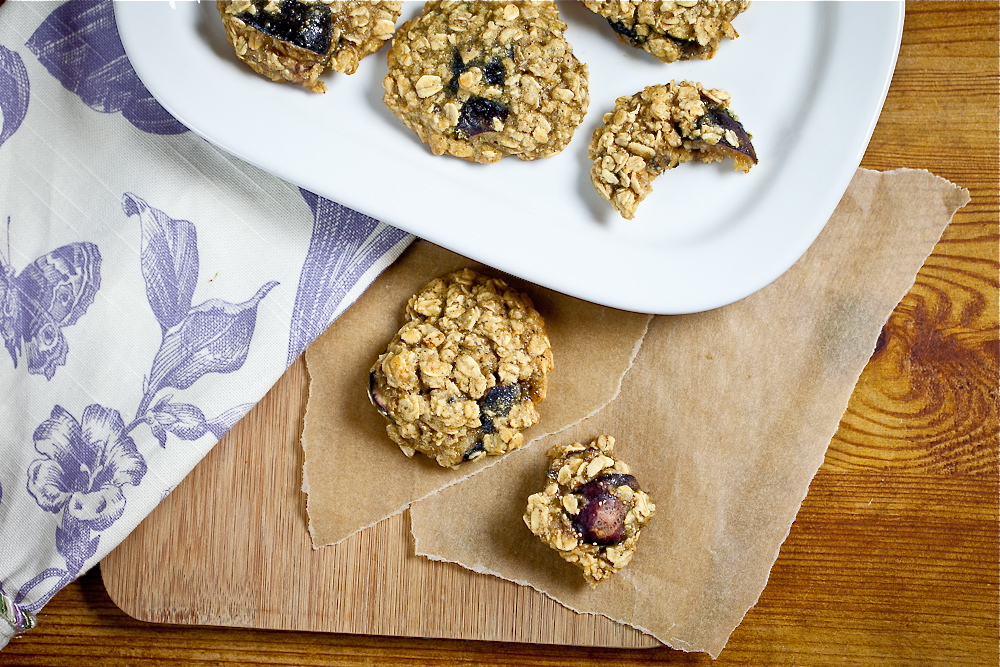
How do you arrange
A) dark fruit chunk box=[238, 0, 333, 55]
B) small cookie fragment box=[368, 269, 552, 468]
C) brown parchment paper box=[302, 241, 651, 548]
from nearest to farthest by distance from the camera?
dark fruit chunk box=[238, 0, 333, 55], small cookie fragment box=[368, 269, 552, 468], brown parchment paper box=[302, 241, 651, 548]

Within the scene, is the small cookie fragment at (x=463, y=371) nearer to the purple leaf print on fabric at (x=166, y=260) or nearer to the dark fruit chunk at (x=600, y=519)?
the dark fruit chunk at (x=600, y=519)

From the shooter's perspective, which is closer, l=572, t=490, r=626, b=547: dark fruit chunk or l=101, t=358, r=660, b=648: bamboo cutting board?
l=572, t=490, r=626, b=547: dark fruit chunk

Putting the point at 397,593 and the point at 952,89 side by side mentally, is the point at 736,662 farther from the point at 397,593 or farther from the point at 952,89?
the point at 952,89

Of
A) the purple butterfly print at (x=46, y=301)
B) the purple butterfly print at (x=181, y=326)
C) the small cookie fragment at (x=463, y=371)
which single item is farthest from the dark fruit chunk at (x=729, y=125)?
the purple butterfly print at (x=46, y=301)

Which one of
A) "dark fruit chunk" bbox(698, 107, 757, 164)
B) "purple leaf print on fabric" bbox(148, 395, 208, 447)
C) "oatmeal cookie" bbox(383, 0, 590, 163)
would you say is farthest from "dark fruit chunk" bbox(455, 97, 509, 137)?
"purple leaf print on fabric" bbox(148, 395, 208, 447)

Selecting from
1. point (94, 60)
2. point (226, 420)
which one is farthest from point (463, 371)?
point (94, 60)

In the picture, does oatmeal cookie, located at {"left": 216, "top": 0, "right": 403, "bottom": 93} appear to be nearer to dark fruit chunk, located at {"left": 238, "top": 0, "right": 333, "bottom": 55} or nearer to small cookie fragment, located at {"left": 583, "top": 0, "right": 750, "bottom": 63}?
dark fruit chunk, located at {"left": 238, "top": 0, "right": 333, "bottom": 55}

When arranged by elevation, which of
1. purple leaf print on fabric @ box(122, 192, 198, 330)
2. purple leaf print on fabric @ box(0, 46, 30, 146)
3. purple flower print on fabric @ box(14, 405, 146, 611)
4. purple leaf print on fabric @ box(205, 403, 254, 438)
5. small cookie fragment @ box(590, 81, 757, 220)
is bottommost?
purple flower print on fabric @ box(14, 405, 146, 611)
